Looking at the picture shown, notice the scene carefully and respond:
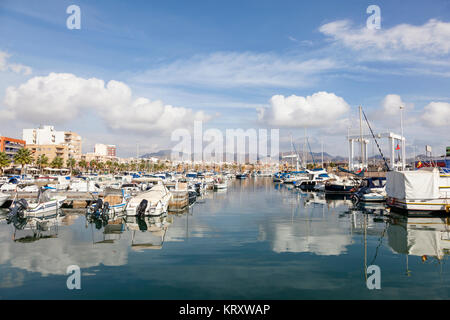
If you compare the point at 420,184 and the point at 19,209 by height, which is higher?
the point at 420,184

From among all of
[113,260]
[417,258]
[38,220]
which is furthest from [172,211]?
[417,258]

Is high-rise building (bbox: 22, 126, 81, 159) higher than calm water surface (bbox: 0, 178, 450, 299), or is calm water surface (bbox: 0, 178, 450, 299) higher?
high-rise building (bbox: 22, 126, 81, 159)

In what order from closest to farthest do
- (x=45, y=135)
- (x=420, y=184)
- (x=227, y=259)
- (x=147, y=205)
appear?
(x=227, y=259), (x=147, y=205), (x=420, y=184), (x=45, y=135)

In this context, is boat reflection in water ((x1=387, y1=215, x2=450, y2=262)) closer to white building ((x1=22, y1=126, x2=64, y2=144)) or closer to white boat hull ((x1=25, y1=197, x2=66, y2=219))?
white boat hull ((x1=25, y1=197, x2=66, y2=219))

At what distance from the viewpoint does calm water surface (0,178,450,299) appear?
11.8 m

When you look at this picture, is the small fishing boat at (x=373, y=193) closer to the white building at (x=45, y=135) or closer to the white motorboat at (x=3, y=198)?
the white motorboat at (x=3, y=198)

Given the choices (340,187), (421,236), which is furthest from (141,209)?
(340,187)

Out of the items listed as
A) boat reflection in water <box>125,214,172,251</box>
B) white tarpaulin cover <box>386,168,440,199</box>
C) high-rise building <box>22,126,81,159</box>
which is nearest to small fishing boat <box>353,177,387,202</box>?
white tarpaulin cover <box>386,168,440,199</box>

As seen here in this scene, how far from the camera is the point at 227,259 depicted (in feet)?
52.0

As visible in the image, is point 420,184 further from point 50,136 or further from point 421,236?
point 50,136

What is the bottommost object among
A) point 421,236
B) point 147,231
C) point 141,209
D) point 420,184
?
point 421,236

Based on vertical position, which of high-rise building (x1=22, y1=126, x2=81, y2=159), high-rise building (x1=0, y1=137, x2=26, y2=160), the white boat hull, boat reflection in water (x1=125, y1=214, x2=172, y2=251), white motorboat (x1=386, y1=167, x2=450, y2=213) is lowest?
boat reflection in water (x1=125, y1=214, x2=172, y2=251)

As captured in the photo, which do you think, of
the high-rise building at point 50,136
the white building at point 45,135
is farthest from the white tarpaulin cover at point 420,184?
the white building at point 45,135

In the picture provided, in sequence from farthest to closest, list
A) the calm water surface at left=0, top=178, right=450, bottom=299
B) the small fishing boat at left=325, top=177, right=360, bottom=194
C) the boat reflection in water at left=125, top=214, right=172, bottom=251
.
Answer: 1. the small fishing boat at left=325, top=177, right=360, bottom=194
2. the boat reflection in water at left=125, top=214, right=172, bottom=251
3. the calm water surface at left=0, top=178, right=450, bottom=299
